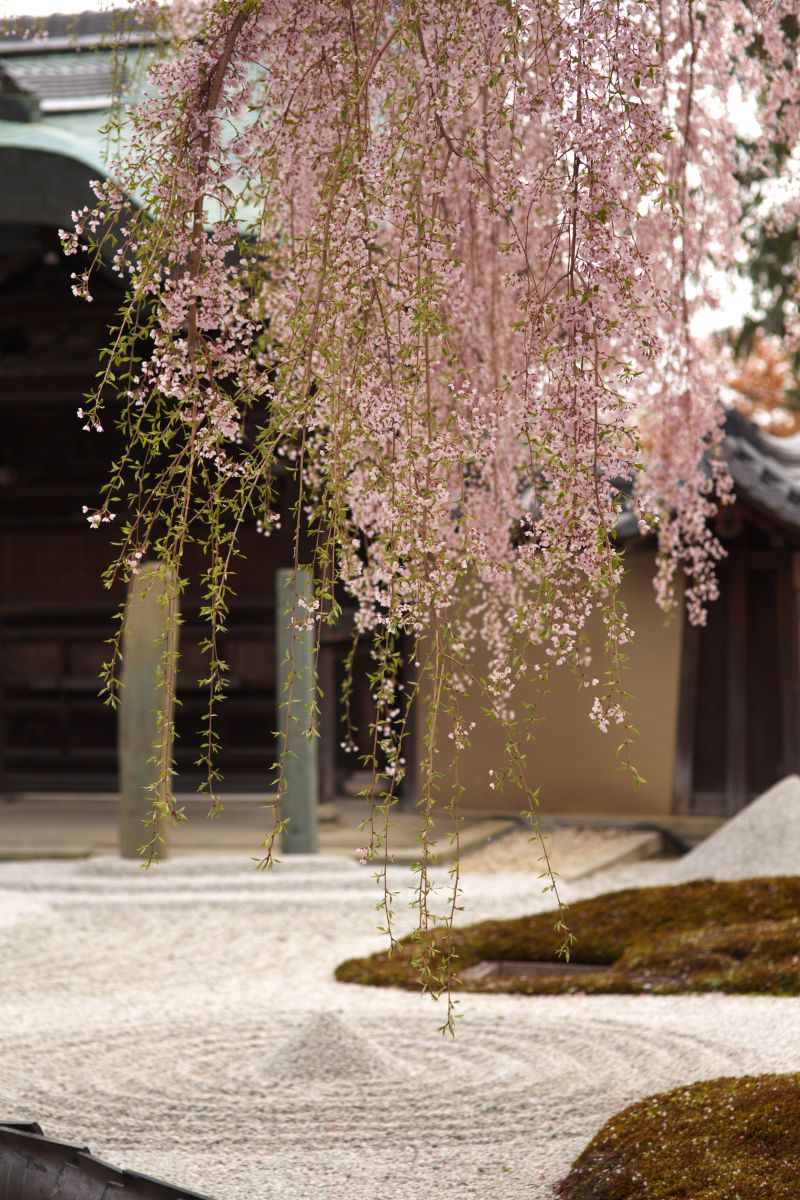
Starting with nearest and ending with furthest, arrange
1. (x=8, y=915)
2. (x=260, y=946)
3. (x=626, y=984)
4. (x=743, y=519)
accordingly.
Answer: (x=626, y=984), (x=260, y=946), (x=8, y=915), (x=743, y=519)

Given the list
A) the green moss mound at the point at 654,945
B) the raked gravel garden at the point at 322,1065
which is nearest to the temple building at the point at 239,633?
the green moss mound at the point at 654,945

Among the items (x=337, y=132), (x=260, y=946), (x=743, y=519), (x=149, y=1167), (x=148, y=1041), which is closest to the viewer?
(x=337, y=132)

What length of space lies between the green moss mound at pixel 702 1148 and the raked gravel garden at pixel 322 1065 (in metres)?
0.16

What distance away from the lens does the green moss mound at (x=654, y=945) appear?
4980 millimetres

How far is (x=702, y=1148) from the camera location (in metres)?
3.28

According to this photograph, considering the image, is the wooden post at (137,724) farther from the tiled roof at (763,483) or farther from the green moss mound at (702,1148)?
the green moss mound at (702,1148)

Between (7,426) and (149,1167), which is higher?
(7,426)

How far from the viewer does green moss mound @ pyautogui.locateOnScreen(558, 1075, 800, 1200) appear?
309 centimetres

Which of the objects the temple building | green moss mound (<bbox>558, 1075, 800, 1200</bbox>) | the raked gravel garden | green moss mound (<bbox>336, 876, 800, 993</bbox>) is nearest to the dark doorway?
the temple building

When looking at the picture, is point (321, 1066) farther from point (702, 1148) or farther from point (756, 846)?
point (756, 846)

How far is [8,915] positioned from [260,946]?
4.20 ft

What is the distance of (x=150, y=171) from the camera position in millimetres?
2705

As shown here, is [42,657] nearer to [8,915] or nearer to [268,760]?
[268,760]

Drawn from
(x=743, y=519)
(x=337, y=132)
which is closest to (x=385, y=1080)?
(x=337, y=132)
